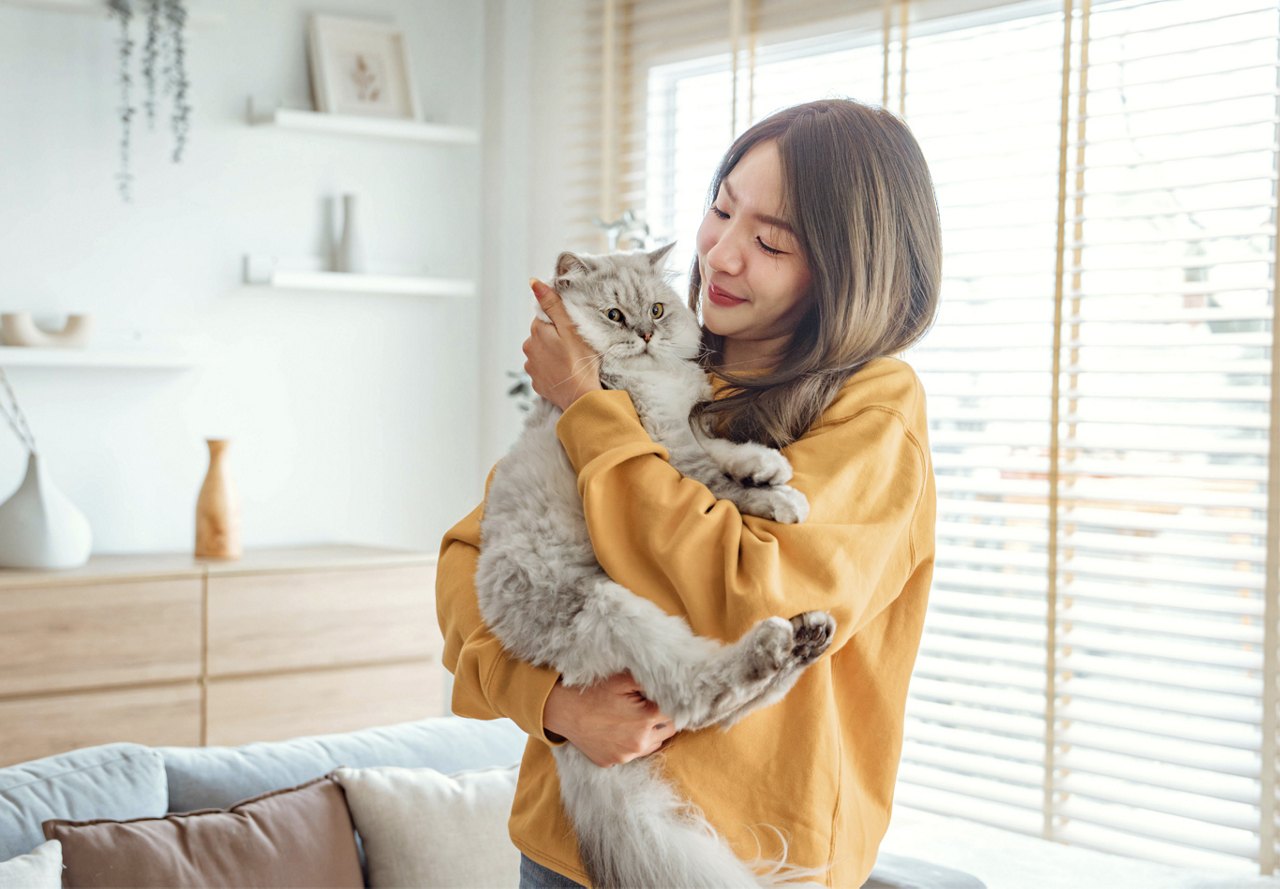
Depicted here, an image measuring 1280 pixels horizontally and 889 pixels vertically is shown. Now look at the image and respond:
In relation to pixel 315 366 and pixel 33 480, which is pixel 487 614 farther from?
pixel 315 366

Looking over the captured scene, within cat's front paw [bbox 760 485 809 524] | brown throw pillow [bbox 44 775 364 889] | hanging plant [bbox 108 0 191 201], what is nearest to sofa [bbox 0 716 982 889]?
brown throw pillow [bbox 44 775 364 889]

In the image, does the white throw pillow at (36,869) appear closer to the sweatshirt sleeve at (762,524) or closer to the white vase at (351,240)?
the sweatshirt sleeve at (762,524)

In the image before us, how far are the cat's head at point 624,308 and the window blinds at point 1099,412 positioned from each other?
94 centimetres

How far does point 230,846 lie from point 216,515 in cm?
173

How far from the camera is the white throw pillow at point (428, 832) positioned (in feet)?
6.83

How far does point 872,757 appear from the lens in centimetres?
139

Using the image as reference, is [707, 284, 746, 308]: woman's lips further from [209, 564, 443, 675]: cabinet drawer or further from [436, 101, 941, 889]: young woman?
[209, 564, 443, 675]: cabinet drawer

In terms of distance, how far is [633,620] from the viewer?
4.25 feet

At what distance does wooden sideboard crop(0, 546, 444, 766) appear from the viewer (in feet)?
10.1

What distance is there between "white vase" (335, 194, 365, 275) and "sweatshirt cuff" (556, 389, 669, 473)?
264cm

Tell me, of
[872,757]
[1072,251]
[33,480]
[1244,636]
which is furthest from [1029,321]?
[33,480]

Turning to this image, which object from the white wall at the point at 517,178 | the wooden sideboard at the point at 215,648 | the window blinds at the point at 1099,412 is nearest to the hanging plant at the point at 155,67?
the white wall at the point at 517,178

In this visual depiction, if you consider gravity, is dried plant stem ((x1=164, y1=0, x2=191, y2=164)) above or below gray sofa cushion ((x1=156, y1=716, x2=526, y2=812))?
above

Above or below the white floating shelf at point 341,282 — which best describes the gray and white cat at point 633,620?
below
